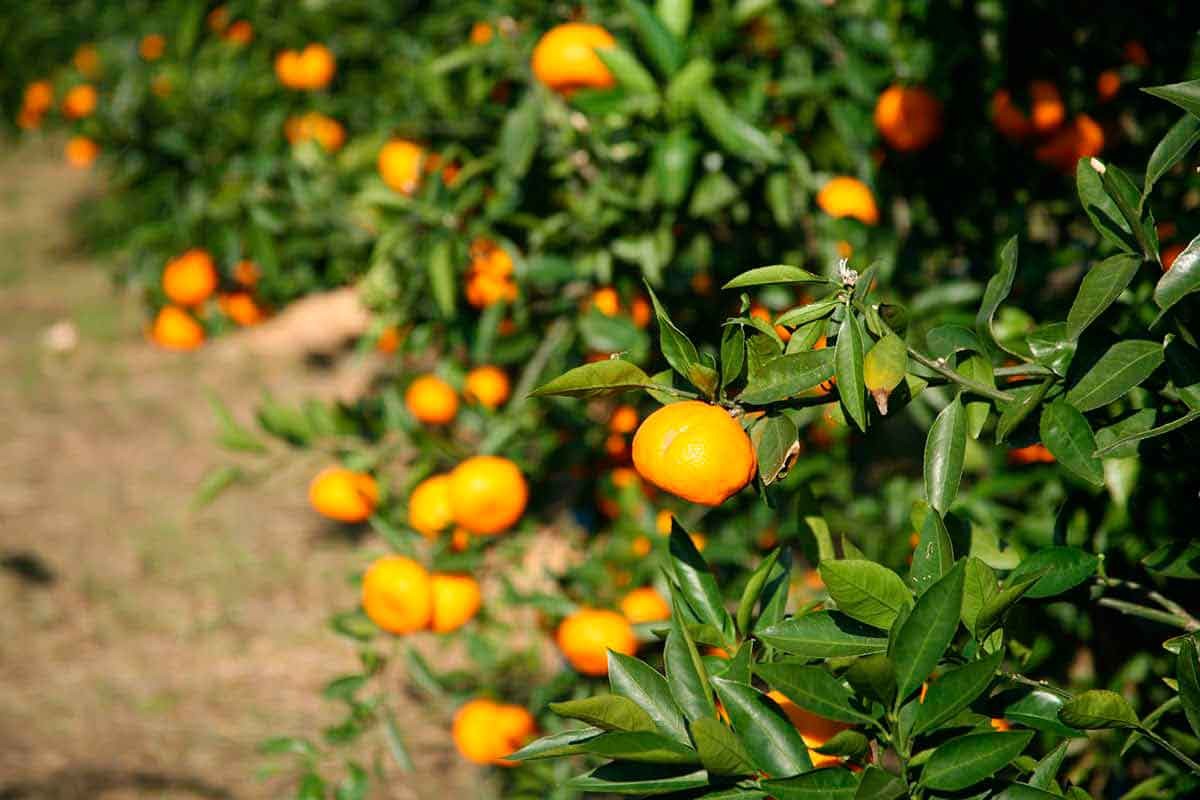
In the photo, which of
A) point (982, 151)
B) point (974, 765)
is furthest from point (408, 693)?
point (974, 765)

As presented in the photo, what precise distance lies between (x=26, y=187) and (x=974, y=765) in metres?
5.18

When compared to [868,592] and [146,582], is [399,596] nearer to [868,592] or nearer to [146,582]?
[868,592]

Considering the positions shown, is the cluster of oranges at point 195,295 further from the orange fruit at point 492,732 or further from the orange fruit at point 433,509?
the orange fruit at point 492,732

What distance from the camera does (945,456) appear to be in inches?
29.6

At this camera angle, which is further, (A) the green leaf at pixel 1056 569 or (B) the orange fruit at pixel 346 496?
(B) the orange fruit at pixel 346 496

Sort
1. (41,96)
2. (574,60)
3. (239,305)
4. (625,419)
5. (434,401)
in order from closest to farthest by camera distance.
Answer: (574,60)
(625,419)
(434,401)
(239,305)
(41,96)

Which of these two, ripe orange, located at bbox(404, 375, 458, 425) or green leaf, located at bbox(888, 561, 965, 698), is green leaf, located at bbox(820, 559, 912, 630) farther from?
ripe orange, located at bbox(404, 375, 458, 425)

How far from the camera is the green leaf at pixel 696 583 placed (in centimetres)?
86

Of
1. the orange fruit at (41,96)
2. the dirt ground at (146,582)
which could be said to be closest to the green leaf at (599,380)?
the dirt ground at (146,582)

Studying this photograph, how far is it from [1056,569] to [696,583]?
28 cm

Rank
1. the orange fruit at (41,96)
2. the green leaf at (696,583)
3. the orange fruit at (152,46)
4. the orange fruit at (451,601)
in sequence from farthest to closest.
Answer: the orange fruit at (41,96), the orange fruit at (152,46), the orange fruit at (451,601), the green leaf at (696,583)

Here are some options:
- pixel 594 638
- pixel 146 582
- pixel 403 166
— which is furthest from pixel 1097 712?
pixel 146 582

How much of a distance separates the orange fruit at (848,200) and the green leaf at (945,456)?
68 cm

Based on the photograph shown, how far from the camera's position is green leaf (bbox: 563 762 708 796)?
27.0 inches
